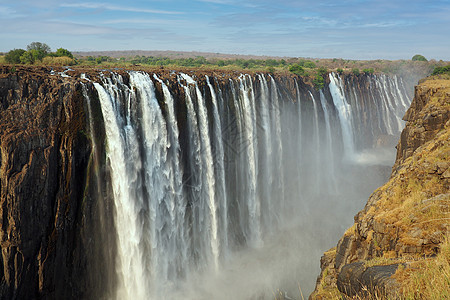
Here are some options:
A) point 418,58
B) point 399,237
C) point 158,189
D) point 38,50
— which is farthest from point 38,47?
point 418,58

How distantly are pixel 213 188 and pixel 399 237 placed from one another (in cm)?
1973

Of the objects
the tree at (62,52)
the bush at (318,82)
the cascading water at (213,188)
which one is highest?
the tree at (62,52)

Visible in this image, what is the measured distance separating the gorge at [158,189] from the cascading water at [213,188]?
107mm

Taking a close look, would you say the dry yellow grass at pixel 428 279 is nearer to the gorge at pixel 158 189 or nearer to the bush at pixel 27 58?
the gorge at pixel 158 189

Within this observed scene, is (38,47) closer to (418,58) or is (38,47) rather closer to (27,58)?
(27,58)

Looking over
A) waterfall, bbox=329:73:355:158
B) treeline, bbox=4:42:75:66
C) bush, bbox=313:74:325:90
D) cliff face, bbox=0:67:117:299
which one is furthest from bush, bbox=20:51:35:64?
waterfall, bbox=329:73:355:158

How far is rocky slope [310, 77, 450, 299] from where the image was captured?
9.43 metres

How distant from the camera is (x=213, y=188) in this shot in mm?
31016

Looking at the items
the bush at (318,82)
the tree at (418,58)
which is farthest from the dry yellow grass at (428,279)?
the tree at (418,58)

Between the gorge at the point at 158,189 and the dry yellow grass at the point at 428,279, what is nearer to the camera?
the dry yellow grass at the point at 428,279

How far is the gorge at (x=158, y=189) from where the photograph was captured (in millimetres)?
19391

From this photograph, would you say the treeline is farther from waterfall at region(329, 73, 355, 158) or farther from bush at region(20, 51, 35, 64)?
waterfall at region(329, 73, 355, 158)

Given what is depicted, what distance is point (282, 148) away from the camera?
1694 inches

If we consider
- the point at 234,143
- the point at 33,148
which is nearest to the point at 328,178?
the point at 234,143
